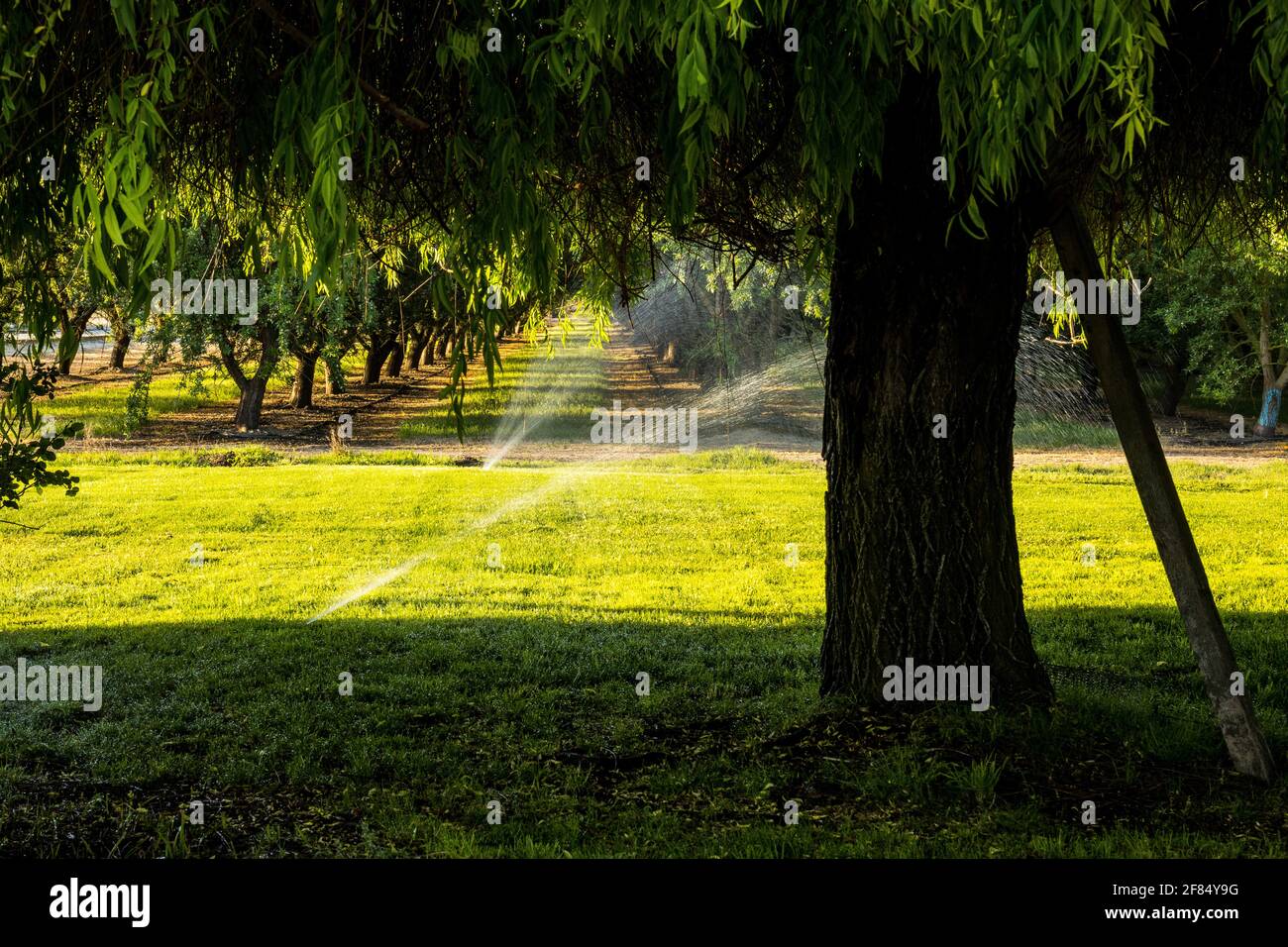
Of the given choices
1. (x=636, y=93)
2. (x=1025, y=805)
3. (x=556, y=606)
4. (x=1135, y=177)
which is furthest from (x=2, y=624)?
(x=1135, y=177)

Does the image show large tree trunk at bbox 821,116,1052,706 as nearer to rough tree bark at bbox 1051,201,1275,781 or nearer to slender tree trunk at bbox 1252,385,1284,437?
rough tree bark at bbox 1051,201,1275,781

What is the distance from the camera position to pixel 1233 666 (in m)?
5.36

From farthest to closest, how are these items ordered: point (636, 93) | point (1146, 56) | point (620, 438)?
point (620, 438) < point (636, 93) < point (1146, 56)

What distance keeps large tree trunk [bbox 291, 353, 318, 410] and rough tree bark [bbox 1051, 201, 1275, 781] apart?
18.9 metres

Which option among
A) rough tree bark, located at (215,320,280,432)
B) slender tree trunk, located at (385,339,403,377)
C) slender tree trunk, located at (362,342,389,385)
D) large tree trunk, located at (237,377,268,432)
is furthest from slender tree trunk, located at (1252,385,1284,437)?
large tree trunk, located at (237,377,268,432)

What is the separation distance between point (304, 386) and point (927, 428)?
69.7 ft

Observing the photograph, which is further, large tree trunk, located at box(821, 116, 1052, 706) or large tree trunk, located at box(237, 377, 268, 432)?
large tree trunk, located at box(237, 377, 268, 432)

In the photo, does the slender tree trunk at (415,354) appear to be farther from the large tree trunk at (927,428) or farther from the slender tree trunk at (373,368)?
the large tree trunk at (927,428)

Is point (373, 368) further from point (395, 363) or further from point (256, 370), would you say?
point (256, 370)

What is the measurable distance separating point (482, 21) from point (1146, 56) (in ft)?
7.20

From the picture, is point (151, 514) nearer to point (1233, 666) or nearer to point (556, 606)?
point (556, 606)

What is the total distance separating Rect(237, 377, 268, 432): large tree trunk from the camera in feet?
71.6

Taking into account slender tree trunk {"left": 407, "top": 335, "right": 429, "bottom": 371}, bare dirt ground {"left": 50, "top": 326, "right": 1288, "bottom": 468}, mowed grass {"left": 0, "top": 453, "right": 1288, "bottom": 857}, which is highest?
slender tree trunk {"left": 407, "top": 335, "right": 429, "bottom": 371}

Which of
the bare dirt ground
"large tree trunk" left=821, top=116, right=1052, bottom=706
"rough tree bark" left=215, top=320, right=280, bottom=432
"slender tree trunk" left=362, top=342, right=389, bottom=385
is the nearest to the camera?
"large tree trunk" left=821, top=116, right=1052, bottom=706
